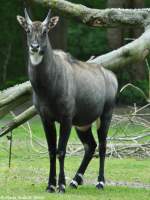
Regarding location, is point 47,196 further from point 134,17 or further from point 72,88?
point 134,17

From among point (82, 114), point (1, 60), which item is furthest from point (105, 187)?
point (1, 60)

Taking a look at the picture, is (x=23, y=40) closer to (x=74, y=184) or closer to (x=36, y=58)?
(x=74, y=184)

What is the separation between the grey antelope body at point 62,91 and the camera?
10180 millimetres

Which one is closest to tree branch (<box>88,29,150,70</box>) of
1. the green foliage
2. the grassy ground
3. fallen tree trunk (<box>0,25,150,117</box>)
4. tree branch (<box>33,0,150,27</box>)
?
fallen tree trunk (<box>0,25,150,117</box>)

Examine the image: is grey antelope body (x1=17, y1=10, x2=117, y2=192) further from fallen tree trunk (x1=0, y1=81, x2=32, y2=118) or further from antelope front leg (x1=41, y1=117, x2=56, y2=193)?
fallen tree trunk (x1=0, y1=81, x2=32, y2=118)

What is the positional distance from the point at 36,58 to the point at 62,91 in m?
0.67

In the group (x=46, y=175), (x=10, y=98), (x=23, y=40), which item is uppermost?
(x=10, y=98)

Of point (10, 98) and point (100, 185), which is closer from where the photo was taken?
point (10, 98)

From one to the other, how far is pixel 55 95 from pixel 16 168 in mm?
3786

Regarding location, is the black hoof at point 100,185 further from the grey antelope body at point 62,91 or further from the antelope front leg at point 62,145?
the antelope front leg at point 62,145

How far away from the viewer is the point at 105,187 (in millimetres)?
11617

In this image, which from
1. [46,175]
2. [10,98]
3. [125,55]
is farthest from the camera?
[46,175]

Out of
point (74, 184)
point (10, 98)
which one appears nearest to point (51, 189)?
point (74, 184)

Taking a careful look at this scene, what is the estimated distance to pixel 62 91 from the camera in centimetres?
1062
